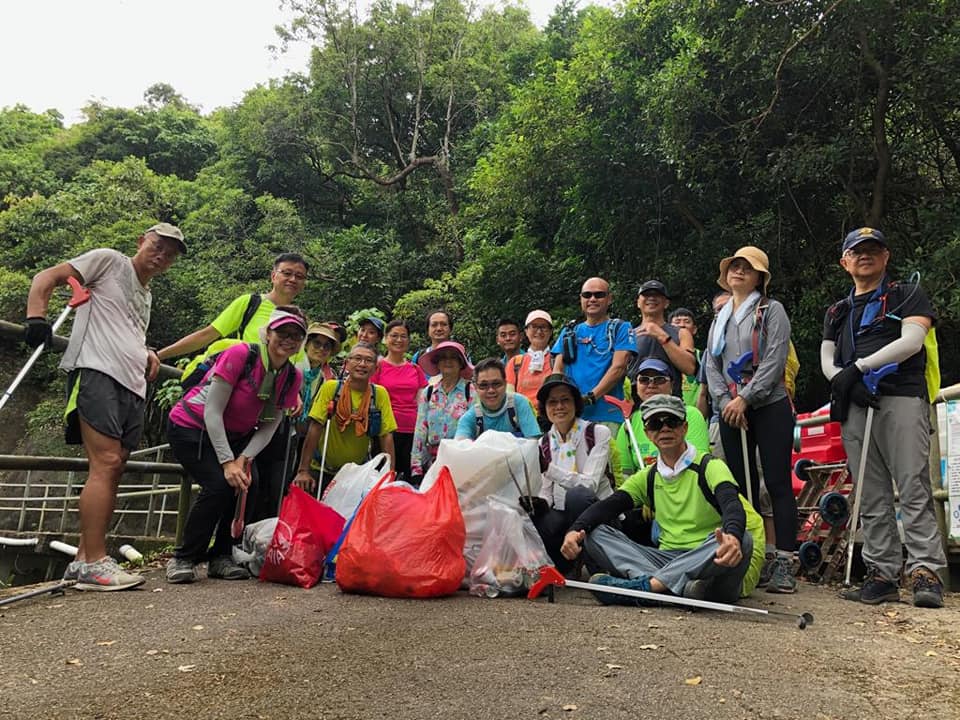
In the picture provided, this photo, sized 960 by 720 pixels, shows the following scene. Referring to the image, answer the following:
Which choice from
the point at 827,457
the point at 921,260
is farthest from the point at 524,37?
the point at 827,457

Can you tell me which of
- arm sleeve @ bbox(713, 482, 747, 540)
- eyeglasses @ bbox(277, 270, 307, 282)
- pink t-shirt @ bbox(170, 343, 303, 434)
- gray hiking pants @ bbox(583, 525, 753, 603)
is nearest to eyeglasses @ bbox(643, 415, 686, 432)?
arm sleeve @ bbox(713, 482, 747, 540)

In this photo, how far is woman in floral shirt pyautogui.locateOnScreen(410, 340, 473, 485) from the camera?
447cm

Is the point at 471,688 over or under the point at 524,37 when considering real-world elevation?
under

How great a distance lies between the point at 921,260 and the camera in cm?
829

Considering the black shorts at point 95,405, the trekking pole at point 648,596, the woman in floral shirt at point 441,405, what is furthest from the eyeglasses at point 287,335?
the trekking pole at point 648,596

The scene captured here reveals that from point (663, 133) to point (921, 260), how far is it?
3.80 meters

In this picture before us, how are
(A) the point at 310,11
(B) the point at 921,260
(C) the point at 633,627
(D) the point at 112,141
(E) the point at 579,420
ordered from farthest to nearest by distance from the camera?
(D) the point at 112,141
(A) the point at 310,11
(B) the point at 921,260
(E) the point at 579,420
(C) the point at 633,627

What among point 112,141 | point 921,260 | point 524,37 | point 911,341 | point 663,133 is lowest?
point 911,341

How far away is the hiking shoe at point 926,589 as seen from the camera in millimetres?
3258

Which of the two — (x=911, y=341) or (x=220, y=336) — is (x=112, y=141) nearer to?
(x=220, y=336)

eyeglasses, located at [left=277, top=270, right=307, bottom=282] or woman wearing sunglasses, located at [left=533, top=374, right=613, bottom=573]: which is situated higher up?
eyeglasses, located at [left=277, top=270, right=307, bottom=282]

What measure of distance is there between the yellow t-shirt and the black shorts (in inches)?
52.1

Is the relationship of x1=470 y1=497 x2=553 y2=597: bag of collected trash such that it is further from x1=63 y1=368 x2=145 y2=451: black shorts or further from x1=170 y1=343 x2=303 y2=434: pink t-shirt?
x1=63 y1=368 x2=145 y2=451: black shorts

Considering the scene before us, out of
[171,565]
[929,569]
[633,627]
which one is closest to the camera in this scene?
[633,627]
